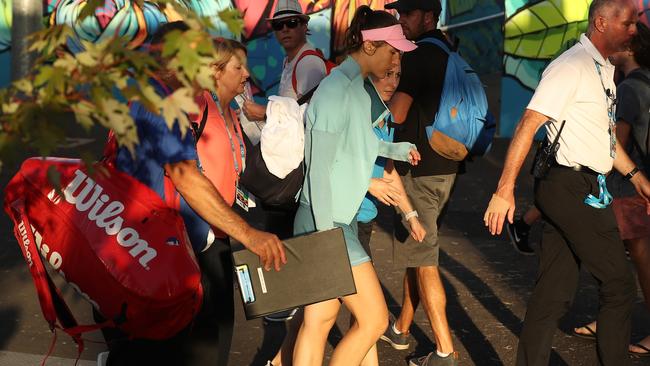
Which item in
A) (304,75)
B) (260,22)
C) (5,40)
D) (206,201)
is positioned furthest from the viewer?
(5,40)

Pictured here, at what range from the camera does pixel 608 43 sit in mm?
4988

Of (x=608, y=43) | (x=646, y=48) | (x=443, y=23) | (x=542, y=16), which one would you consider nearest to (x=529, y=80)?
(x=542, y=16)

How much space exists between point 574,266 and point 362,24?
Answer: 148cm

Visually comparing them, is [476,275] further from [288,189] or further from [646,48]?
[288,189]

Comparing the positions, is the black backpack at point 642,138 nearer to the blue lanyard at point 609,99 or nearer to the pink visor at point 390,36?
the blue lanyard at point 609,99

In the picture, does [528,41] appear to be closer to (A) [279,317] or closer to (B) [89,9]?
(A) [279,317]

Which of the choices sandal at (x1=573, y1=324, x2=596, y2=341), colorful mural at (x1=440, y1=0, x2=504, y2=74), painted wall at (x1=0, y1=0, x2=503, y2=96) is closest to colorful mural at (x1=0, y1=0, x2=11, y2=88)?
painted wall at (x1=0, y1=0, x2=503, y2=96)

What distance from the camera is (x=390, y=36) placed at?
15.8ft

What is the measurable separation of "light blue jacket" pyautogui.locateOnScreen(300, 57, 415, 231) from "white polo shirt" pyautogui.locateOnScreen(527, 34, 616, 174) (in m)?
0.75

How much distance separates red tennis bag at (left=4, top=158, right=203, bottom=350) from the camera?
3.71 m

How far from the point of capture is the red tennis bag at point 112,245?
3.71m

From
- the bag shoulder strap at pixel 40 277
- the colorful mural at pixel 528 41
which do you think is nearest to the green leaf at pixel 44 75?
the bag shoulder strap at pixel 40 277

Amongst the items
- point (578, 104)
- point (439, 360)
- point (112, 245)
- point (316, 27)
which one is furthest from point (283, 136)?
point (316, 27)

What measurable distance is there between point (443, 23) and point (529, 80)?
2.07m
